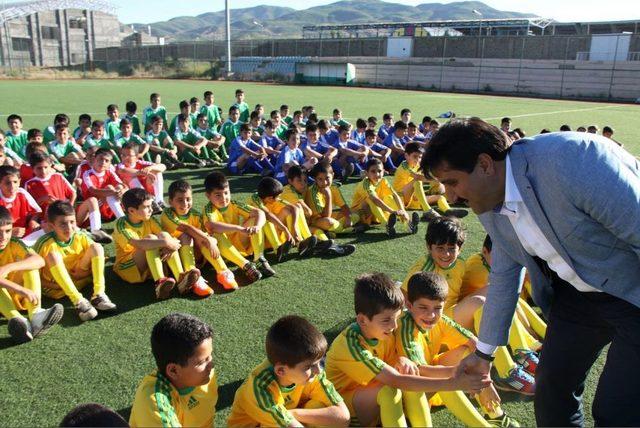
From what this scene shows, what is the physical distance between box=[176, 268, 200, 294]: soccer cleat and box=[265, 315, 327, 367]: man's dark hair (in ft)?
7.08

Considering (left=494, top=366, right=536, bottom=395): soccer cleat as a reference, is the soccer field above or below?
below

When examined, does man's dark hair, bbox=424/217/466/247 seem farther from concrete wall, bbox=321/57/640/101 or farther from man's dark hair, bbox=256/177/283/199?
concrete wall, bbox=321/57/640/101

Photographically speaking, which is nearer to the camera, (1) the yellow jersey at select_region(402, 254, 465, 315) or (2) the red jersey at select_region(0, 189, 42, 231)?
(1) the yellow jersey at select_region(402, 254, 465, 315)

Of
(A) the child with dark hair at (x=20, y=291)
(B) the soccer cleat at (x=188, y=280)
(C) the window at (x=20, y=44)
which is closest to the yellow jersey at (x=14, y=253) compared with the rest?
(A) the child with dark hair at (x=20, y=291)

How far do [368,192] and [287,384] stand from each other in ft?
14.6

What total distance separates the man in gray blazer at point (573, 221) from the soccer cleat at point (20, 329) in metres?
3.14

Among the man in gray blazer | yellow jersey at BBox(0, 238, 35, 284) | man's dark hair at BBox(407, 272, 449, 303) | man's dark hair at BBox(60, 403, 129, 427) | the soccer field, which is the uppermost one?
the man in gray blazer

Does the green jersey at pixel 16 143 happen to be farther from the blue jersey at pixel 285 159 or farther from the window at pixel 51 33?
the window at pixel 51 33

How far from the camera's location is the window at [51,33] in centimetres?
6656

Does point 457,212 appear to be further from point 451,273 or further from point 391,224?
point 451,273

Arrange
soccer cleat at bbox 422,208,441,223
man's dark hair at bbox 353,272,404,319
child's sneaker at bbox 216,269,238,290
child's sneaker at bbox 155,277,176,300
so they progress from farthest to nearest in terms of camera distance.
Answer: soccer cleat at bbox 422,208,441,223
child's sneaker at bbox 216,269,238,290
child's sneaker at bbox 155,277,176,300
man's dark hair at bbox 353,272,404,319

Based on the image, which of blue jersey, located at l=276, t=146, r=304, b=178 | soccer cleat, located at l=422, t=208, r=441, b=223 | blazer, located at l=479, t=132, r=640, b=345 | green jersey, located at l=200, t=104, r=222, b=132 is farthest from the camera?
green jersey, located at l=200, t=104, r=222, b=132

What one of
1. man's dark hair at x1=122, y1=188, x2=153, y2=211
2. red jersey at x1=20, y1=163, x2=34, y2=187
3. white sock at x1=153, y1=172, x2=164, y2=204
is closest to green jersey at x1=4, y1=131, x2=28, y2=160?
red jersey at x1=20, y1=163, x2=34, y2=187

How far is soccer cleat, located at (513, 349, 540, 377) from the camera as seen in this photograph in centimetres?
341
